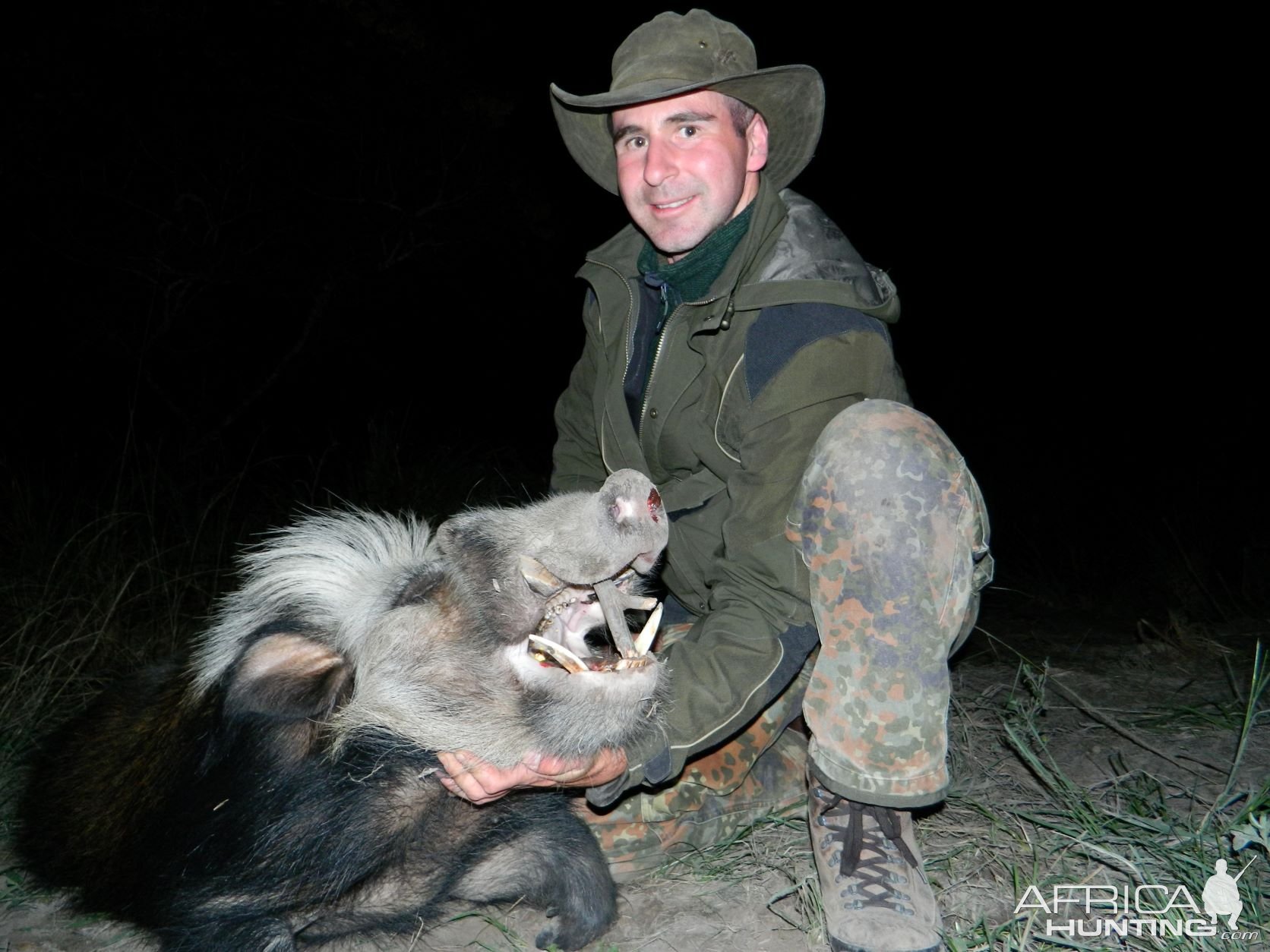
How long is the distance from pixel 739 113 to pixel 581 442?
1023 millimetres

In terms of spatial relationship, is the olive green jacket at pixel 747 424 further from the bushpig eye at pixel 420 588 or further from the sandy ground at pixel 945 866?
the bushpig eye at pixel 420 588

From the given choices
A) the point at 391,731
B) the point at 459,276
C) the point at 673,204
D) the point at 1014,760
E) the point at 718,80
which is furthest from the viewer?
the point at 459,276

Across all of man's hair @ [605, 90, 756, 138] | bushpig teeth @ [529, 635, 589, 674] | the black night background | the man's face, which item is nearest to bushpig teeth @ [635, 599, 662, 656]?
bushpig teeth @ [529, 635, 589, 674]

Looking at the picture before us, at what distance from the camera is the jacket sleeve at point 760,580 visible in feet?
6.77

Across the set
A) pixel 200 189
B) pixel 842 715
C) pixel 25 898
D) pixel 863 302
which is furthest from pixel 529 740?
pixel 200 189

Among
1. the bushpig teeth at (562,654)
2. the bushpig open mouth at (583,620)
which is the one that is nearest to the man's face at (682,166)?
the bushpig open mouth at (583,620)

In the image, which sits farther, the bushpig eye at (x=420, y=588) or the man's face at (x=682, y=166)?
the man's face at (x=682, y=166)

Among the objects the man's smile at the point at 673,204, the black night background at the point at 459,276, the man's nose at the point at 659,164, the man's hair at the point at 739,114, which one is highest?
the man's hair at the point at 739,114

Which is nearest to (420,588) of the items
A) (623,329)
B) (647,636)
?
(647,636)

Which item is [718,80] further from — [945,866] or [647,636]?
[945,866]

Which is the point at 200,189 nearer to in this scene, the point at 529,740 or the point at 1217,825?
the point at 529,740

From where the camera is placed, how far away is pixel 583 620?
6.61 feet

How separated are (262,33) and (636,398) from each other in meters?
4.67
